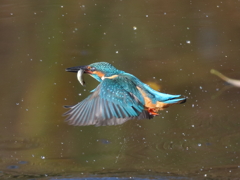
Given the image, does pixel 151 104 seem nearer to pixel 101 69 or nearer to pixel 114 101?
pixel 114 101

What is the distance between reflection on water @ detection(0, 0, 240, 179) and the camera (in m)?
3.55

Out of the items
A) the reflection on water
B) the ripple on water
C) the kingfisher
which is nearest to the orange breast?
the kingfisher

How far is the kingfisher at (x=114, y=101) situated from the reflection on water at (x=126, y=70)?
2.25 feet

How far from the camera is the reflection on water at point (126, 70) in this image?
11.6ft

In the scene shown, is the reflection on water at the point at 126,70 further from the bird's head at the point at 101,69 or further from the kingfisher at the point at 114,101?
the bird's head at the point at 101,69

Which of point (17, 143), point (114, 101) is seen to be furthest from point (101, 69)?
point (17, 143)

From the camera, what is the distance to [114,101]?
2775mm

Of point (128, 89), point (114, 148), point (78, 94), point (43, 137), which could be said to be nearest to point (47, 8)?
point (78, 94)

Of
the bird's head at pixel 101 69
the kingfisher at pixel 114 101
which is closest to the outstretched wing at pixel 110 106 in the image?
the kingfisher at pixel 114 101

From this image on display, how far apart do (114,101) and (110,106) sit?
2.0 inches

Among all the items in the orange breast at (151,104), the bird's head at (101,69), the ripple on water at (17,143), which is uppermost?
the bird's head at (101,69)

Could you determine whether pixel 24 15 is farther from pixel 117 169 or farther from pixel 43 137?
pixel 117 169

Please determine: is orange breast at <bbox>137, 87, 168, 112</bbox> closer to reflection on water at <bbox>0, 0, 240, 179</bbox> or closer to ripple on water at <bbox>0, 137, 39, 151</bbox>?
reflection on water at <bbox>0, 0, 240, 179</bbox>

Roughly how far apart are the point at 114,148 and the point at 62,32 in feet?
4.84
